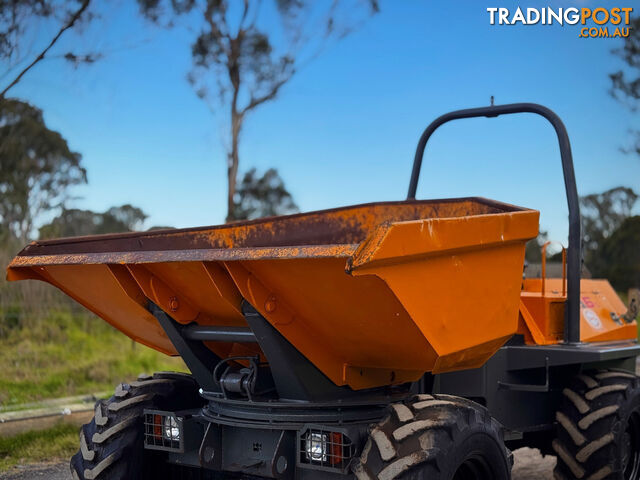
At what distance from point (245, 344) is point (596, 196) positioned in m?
27.3

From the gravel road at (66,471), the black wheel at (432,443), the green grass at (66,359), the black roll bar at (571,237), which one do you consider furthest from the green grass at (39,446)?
the black roll bar at (571,237)

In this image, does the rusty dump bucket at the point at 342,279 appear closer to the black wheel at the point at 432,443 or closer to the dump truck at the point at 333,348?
the dump truck at the point at 333,348

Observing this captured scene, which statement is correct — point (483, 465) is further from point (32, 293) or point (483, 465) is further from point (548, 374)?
point (32, 293)

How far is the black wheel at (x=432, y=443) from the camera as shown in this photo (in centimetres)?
343

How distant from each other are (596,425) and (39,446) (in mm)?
5120

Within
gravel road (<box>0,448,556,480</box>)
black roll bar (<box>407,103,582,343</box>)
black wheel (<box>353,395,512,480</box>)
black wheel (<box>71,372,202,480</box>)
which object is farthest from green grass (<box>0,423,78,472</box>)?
black roll bar (<box>407,103,582,343</box>)

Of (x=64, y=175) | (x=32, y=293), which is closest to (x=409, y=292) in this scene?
(x=32, y=293)

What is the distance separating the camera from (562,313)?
5645 millimetres

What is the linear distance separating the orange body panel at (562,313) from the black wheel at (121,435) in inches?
98.1

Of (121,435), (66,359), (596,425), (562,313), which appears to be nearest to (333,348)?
(121,435)

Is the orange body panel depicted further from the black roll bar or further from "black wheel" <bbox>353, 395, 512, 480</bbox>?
"black wheel" <bbox>353, 395, 512, 480</bbox>

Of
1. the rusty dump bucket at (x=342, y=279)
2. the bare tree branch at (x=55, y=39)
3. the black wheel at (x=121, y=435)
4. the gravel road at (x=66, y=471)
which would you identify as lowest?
the gravel road at (x=66, y=471)

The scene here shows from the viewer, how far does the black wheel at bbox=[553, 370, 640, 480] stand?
502cm

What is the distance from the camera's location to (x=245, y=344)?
4.39 m
